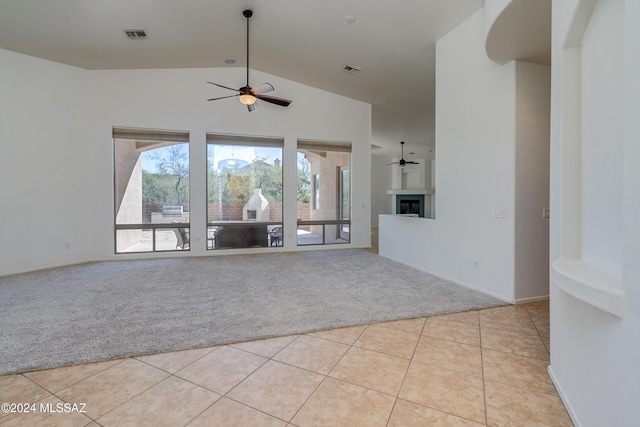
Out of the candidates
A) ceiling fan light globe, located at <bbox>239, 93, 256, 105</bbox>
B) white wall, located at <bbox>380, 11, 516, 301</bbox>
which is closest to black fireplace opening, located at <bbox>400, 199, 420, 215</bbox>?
white wall, located at <bbox>380, 11, 516, 301</bbox>

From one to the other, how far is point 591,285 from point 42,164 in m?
7.01

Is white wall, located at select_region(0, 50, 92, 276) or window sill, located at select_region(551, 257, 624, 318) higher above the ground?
white wall, located at select_region(0, 50, 92, 276)

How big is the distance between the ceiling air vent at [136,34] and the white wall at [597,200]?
515cm

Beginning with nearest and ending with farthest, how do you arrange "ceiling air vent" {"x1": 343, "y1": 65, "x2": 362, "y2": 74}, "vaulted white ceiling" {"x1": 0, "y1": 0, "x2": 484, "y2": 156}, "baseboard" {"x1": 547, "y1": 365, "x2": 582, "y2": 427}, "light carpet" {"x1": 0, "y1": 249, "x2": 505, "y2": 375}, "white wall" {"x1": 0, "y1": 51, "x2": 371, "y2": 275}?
"baseboard" {"x1": 547, "y1": 365, "x2": 582, "y2": 427}
"light carpet" {"x1": 0, "y1": 249, "x2": 505, "y2": 375}
"vaulted white ceiling" {"x1": 0, "y1": 0, "x2": 484, "y2": 156}
"white wall" {"x1": 0, "y1": 51, "x2": 371, "y2": 275}
"ceiling air vent" {"x1": 343, "y1": 65, "x2": 362, "y2": 74}

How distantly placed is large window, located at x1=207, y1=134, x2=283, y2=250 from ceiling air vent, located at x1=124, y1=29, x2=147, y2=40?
2.04 metres

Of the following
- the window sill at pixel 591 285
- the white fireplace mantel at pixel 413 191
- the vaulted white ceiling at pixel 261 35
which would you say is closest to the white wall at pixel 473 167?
the vaulted white ceiling at pixel 261 35

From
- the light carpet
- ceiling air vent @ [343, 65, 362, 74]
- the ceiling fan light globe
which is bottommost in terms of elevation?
the light carpet

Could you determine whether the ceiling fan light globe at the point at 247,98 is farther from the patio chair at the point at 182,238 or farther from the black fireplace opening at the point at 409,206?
the black fireplace opening at the point at 409,206

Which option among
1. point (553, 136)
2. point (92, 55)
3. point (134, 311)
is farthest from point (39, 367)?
point (92, 55)

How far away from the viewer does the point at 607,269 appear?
135 cm

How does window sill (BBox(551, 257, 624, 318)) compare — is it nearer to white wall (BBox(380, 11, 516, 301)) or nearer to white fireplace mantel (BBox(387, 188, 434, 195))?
white wall (BBox(380, 11, 516, 301))

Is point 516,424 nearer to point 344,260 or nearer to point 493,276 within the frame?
point 493,276

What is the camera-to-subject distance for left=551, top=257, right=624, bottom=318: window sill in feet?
3.57

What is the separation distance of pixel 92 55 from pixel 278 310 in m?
5.39
